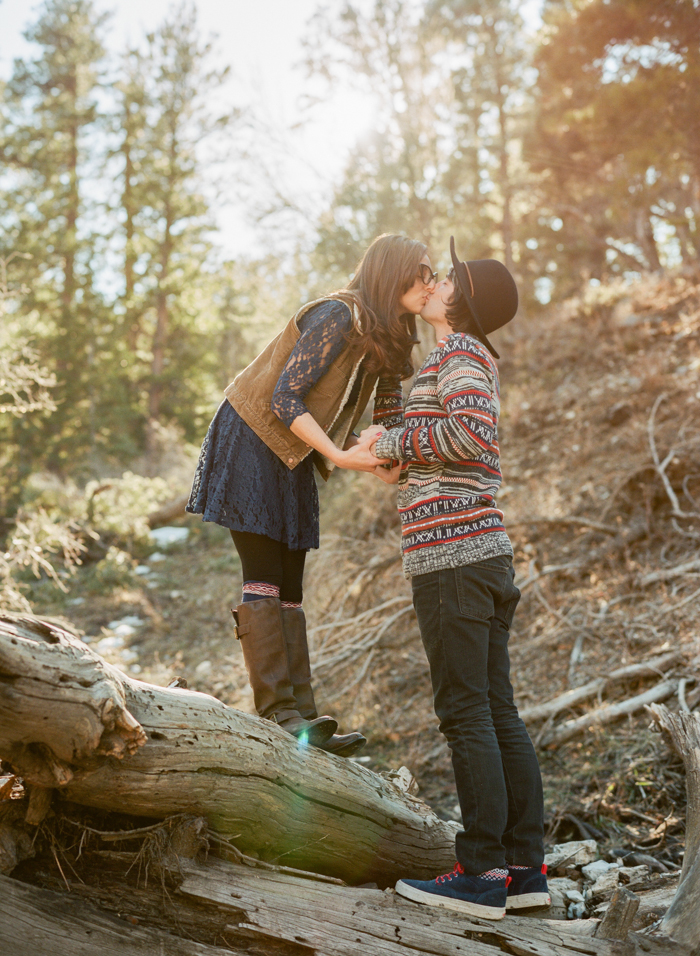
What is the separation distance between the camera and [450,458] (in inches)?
91.0

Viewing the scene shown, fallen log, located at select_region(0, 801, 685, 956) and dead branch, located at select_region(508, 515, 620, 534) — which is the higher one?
dead branch, located at select_region(508, 515, 620, 534)

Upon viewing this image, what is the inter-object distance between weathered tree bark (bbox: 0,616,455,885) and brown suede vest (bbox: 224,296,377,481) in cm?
97

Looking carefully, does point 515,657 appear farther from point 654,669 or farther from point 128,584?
point 128,584

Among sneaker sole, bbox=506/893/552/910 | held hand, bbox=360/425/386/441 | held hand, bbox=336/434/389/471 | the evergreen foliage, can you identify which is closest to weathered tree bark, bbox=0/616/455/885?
sneaker sole, bbox=506/893/552/910

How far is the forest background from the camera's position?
253 inches

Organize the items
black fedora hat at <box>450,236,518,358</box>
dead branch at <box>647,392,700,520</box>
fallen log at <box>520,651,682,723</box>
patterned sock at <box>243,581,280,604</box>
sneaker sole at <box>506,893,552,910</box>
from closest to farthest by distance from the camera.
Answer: sneaker sole at <box>506,893,552,910</box> → black fedora hat at <box>450,236,518,358</box> → patterned sock at <box>243,581,280,604</box> → fallen log at <box>520,651,682,723</box> → dead branch at <box>647,392,700,520</box>

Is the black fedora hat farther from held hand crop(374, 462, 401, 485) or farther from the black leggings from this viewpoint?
the black leggings

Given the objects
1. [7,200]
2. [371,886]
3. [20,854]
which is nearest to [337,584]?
[371,886]

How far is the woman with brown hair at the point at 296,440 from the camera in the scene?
260 cm

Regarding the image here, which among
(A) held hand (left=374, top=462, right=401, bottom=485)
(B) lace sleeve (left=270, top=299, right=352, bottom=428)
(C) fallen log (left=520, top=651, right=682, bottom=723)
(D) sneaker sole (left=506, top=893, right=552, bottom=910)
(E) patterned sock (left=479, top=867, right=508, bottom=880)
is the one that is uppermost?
(B) lace sleeve (left=270, top=299, right=352, bottom=428)

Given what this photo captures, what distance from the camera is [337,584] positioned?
6.70 m

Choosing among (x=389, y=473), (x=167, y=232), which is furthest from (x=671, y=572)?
(x=167, y=232)

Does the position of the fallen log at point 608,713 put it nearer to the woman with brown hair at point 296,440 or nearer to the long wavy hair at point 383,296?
the woman with brown hair at point 296,440

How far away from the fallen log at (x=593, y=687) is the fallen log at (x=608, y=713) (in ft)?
0.40
